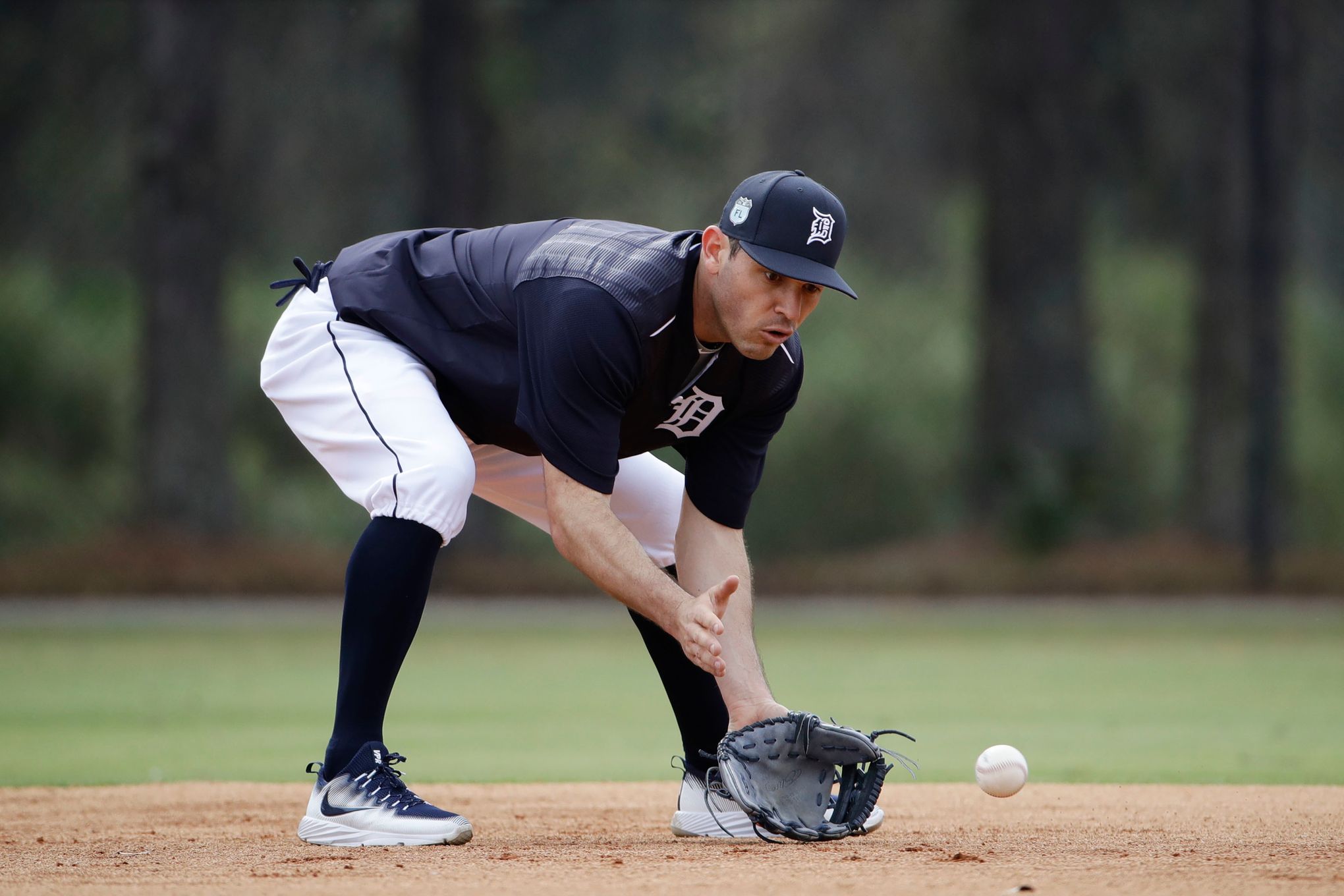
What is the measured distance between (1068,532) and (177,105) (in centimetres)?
1083

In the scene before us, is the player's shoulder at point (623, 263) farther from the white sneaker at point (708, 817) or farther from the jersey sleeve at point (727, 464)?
the white sneaker at point (708, 817)

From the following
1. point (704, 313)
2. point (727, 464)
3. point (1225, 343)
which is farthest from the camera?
point (1225, 343)

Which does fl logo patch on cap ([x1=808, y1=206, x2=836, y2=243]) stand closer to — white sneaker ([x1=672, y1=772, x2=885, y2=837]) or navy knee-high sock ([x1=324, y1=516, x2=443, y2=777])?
navy knee-high sock ([x1=324, y1=516, x2=443, y2=777])

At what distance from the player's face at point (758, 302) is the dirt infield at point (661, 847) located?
1.29 m

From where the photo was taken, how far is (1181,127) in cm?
2348

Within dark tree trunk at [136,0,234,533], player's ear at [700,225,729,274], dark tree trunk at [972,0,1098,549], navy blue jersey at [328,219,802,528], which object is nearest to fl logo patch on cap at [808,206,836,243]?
player's ear at [700,225,729,274]

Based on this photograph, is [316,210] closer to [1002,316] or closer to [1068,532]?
[1002,316]

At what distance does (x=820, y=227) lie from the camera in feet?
13.7

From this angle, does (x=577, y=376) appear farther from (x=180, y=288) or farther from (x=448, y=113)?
(x=448, y=113)

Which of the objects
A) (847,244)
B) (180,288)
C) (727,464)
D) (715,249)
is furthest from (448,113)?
(715,249)

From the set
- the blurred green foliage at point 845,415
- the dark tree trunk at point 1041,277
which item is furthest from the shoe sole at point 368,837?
the blurred green foliage at point 845,415

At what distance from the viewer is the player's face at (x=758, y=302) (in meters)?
4.18

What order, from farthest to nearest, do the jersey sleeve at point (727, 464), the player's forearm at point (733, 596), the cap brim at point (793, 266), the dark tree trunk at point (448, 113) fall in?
1. the dark tree trunk at point (448, 113)
2. the jersey sleeve at point (727, 464)
3. the player's forearm at point (733, 596)
4. the cap brim at point (793, 266)

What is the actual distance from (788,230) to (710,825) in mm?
1718
